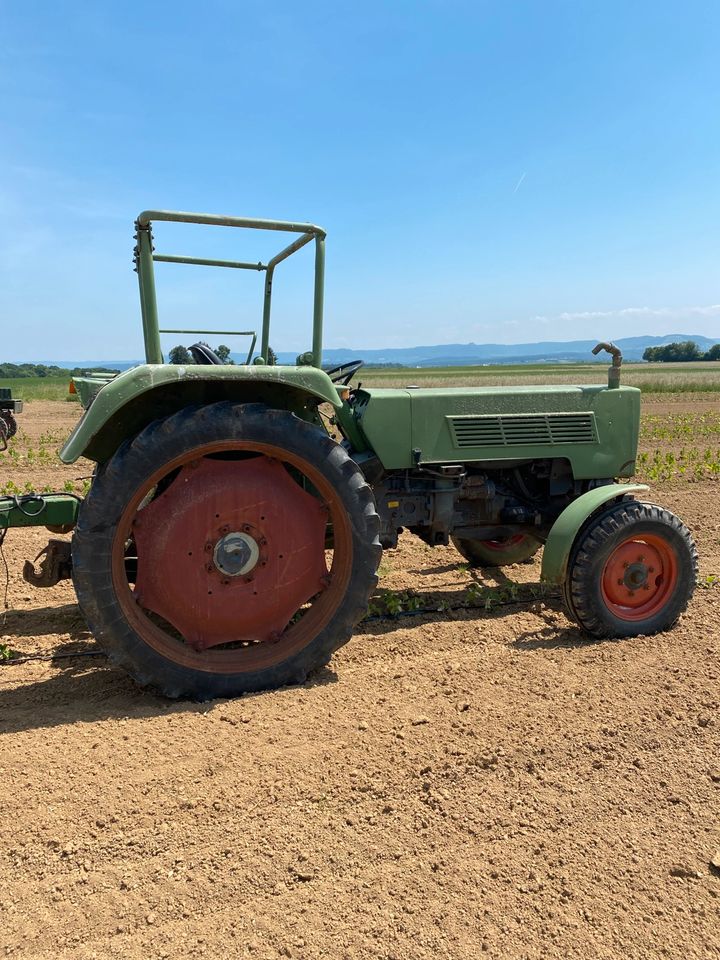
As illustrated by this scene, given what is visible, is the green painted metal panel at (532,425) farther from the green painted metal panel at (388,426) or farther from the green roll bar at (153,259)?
the green roll bar at (153,259)

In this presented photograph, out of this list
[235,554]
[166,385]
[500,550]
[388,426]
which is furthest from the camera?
[500,550]

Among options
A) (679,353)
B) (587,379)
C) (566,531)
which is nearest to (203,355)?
(566,531)

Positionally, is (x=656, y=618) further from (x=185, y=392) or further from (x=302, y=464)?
(x=185, y=392)

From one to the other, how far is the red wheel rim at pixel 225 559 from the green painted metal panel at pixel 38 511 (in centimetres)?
58

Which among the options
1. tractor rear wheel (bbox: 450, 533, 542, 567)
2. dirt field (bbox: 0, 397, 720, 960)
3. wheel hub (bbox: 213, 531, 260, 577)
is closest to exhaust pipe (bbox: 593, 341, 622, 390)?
tractor rear wheel (bbox: 450, 533, 542, 567)

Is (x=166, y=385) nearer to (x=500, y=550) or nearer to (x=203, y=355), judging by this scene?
(x=203, y=355)

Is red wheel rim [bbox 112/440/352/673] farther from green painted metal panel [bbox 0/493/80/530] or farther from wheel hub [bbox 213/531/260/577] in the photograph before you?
green painted metal panel [bbox 0/493/80/530]

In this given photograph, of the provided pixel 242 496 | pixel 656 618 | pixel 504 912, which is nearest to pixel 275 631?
pixel 242 496

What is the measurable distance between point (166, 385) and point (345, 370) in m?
1.55

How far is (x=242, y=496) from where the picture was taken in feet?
10.5

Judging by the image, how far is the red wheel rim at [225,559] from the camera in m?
3.11

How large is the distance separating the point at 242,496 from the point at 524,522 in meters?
2.02

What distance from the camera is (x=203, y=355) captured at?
355 centimetres

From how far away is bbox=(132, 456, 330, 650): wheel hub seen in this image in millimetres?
3127
